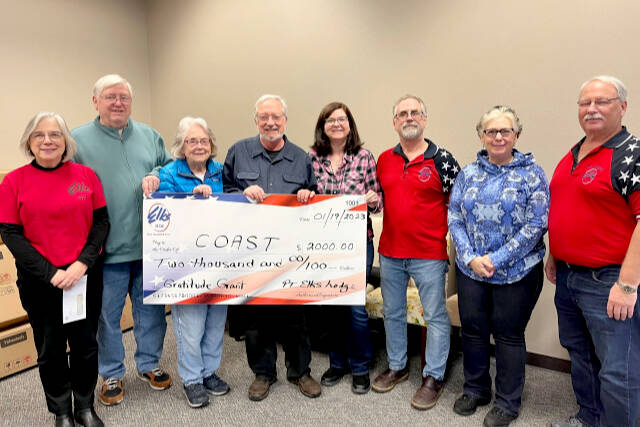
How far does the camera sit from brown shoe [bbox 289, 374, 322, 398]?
2.30 meters

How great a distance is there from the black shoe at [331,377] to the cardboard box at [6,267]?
2028 millimetres

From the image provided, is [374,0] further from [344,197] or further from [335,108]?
[344,197]

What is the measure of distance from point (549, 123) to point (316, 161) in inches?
56.2

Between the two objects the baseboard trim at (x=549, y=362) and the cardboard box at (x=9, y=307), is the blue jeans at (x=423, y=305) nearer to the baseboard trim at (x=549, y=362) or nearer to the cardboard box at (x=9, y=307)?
the baseboard trim at (x=549, y=362)

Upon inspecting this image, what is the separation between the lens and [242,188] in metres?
2.19

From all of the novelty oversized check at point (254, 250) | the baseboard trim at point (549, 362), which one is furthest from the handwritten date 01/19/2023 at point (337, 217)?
the baseboard trim at point (549, 362)

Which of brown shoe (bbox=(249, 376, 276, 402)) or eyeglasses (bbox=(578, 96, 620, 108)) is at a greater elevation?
eyeglasses (bbox=(578, 96, 620, 108))

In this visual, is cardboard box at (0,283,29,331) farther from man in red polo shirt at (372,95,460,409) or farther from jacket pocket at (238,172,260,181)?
man in red polo shirt at (372,95,460,409)

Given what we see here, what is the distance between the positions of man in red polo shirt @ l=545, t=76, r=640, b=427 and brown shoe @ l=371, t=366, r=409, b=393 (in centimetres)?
96

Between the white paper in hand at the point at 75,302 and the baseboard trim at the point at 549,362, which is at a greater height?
the white paper in hand at the point at 75,302

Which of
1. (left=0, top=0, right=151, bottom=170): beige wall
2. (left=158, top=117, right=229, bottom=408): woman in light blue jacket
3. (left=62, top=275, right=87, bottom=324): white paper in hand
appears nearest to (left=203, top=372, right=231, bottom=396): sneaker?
(left=158, top=117, right=229, bottom=408): woman in light blue jacket

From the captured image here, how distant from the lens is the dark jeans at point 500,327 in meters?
1.93

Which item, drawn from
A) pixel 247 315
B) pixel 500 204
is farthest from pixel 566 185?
pixel 247 315

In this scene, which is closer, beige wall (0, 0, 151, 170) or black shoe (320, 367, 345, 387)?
black shoe (320, 367, 345, 387)
